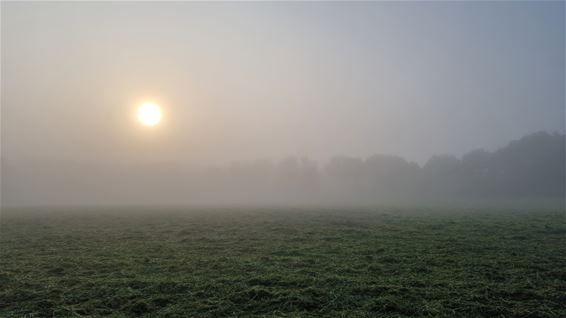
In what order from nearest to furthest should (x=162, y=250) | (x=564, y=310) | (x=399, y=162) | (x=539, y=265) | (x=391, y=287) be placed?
(x=564, y=310) < (x=391, y=287) < (x=539, y=265) < (x=162, y=250) < (x=399, y=162)

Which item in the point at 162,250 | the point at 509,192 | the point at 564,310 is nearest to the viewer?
the point at 564,310

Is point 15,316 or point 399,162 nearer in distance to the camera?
point 15,316

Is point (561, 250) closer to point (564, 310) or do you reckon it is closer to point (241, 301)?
point (564, 310)

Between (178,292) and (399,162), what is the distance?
15282 cm

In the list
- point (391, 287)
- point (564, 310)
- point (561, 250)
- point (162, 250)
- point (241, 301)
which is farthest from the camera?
point (162, 250)

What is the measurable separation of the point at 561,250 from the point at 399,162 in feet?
468

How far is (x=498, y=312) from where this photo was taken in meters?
8.26

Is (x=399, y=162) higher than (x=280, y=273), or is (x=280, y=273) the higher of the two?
(x=399, y=162)

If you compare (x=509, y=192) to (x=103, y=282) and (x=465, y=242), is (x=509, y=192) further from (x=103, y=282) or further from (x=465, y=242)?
(x=103, y=282)

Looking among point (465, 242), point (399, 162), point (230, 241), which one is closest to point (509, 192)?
point (399, 162)

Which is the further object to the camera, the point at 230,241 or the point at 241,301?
the point at 230,241

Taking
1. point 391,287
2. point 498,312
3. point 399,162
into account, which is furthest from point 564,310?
point 399,162

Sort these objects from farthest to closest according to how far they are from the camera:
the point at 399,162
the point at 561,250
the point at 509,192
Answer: the point at 399,162 → the point at 509,192 → the point at 561,250

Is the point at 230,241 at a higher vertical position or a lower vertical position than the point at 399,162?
lower
